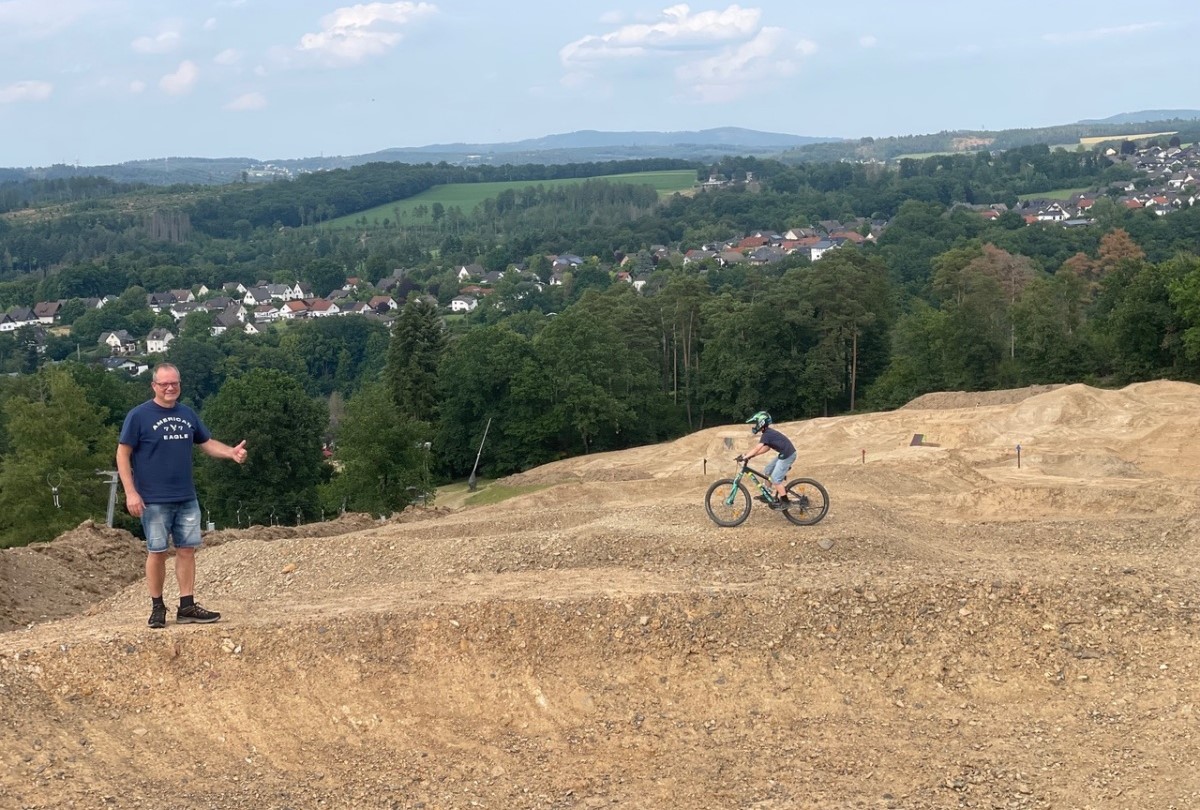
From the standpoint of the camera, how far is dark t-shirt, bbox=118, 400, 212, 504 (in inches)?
416

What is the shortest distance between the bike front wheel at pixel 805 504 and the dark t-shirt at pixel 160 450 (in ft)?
25.8

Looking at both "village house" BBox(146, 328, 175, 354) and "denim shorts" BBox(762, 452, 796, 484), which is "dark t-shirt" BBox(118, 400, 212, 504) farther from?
"village house" BBox(146, 328, 175, 354)

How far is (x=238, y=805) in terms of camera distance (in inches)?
353

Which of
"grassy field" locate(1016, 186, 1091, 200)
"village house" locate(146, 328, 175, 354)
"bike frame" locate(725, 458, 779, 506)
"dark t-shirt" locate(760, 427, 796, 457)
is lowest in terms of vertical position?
"village house" locate(146, 328, 175, 354)

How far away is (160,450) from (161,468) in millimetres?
182

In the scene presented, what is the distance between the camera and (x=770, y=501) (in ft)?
51.9

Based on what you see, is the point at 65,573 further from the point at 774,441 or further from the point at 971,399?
the point at 971,399

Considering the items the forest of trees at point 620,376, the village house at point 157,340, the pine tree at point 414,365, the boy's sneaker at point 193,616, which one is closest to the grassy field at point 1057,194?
the forest of trees at point 620,376

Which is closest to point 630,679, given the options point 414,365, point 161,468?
point 161,468

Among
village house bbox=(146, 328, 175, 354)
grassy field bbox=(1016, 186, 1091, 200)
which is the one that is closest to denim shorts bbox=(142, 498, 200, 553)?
village house bbox=(146, 328, 175, 354)

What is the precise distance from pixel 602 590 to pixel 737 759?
2957 millimetres

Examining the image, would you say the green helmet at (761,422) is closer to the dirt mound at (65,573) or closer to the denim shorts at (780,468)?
the denim shorts at (780,468)

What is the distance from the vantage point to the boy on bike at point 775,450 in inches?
→ 607

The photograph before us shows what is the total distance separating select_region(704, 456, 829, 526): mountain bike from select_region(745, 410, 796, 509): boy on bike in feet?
0.21
